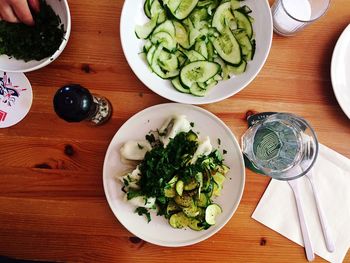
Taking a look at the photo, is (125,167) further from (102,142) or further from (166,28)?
(166,28)

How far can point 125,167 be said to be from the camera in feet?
3.30

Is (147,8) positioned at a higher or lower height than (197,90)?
higher

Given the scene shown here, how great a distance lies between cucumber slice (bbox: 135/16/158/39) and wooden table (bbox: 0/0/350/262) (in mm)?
94

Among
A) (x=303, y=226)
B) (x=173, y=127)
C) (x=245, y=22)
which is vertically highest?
(x=245, y=22)

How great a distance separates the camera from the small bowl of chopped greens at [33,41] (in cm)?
98

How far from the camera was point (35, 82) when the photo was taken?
104 centimetres

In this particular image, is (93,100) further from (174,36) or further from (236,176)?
(236,176)

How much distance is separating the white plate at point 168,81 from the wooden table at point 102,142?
0.28 feet

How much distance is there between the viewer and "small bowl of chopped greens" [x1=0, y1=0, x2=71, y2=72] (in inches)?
38.4

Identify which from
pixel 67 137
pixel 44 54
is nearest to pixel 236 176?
pixel 67 137

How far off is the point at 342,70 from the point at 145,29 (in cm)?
59

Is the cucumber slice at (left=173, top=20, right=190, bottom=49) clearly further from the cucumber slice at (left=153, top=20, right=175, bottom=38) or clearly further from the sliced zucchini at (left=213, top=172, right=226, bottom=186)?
the sliced zucchini at (left=213, top=172, right=226, bottom=186)

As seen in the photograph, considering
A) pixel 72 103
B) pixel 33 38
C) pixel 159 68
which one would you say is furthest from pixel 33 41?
pixel 159 68

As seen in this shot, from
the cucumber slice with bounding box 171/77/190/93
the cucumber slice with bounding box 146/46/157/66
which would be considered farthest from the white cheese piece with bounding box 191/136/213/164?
the cucumber slice with bounding box 146/46/157/66
